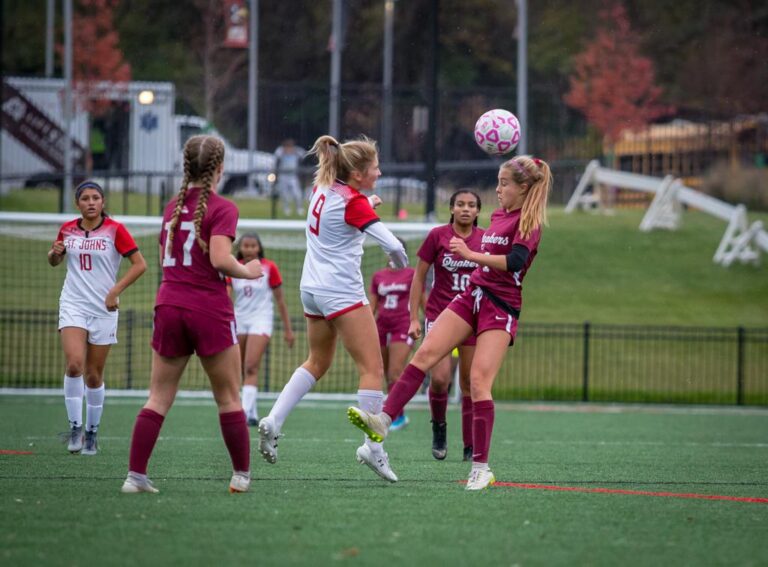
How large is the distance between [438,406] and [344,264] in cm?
267

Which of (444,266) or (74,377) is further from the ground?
(444,266)

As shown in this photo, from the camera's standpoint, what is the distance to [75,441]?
9.23 metres

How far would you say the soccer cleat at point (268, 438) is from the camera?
23.8 feet

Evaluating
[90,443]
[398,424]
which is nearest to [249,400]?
[398,424]

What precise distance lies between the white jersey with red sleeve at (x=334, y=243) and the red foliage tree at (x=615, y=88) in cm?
2903

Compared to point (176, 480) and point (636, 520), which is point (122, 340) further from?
point (636, 520)

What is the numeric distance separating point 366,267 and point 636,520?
40.1 ft

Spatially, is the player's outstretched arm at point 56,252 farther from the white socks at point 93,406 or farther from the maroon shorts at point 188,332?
the maroon shorts at point 188,332

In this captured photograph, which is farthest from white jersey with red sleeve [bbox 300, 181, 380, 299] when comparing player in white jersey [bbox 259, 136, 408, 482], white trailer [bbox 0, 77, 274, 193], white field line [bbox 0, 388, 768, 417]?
white trailer [bbox 0, 77, 274, 193]

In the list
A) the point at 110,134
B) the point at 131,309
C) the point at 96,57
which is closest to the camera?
the point at 131,309

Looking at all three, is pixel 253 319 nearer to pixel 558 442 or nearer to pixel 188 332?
pixel 558 442

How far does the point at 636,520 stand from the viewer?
6.19 meters

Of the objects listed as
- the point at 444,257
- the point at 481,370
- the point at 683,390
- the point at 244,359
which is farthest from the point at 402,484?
the point at 683,390

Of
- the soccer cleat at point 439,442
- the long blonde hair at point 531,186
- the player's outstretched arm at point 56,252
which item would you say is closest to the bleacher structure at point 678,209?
the soccer cleat at point 439,442
